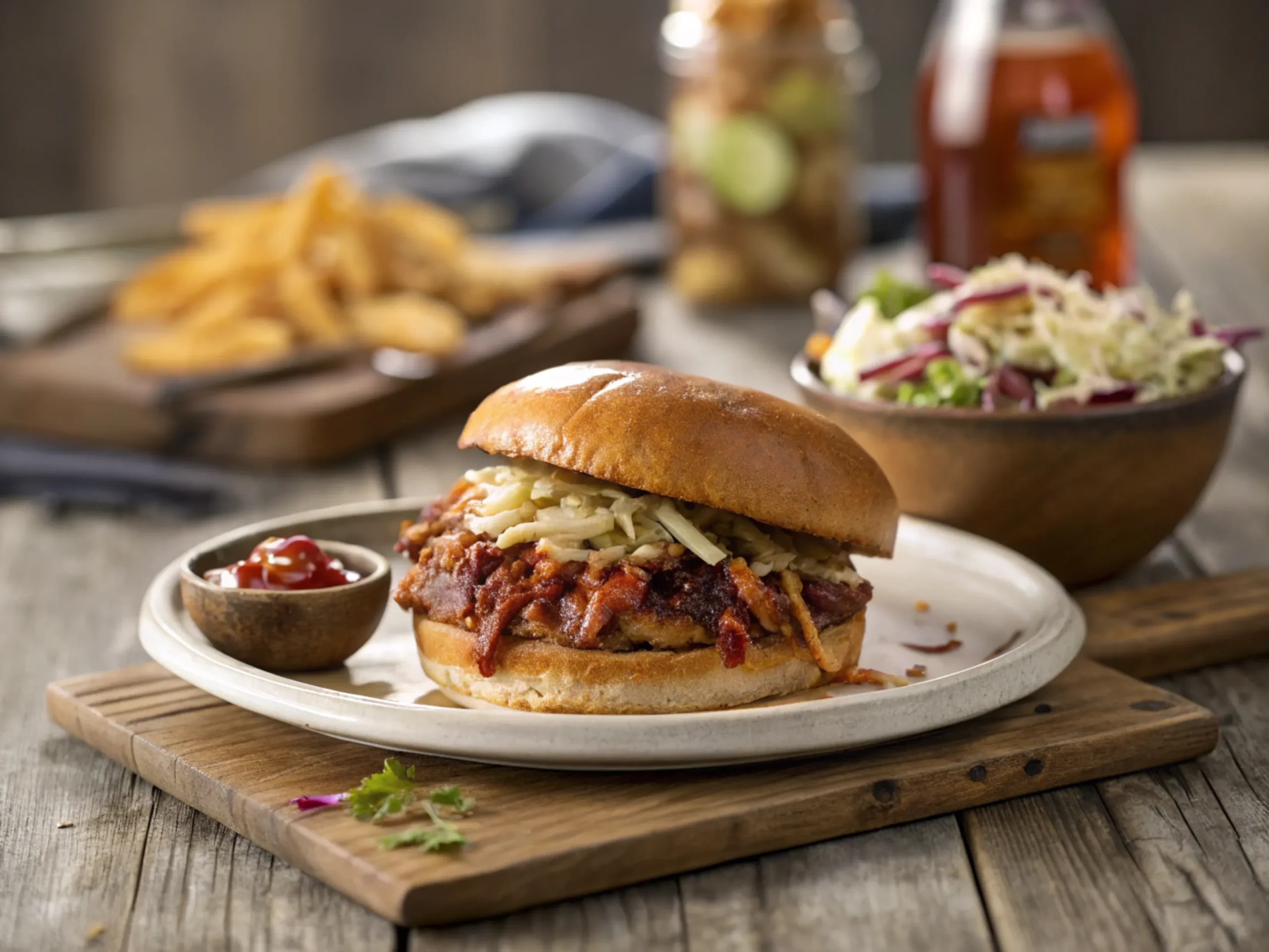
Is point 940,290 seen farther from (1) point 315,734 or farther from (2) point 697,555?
(1) point 315,734

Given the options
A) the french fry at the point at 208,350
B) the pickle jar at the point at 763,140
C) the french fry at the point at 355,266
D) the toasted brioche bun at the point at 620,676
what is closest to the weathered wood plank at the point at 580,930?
the toasted brioche bun at the point at 620,676

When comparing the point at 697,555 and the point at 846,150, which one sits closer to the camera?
the point at 697,555

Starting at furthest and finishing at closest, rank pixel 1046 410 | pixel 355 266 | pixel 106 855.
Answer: pixel 355 266
pixel 1046 410
pixel 106 855

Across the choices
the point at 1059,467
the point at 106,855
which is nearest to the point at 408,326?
the point at 1059,467

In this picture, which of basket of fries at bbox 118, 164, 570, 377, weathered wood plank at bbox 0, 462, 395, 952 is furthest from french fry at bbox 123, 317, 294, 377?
weathered wood plank at bbox 0, 462, 395, 952

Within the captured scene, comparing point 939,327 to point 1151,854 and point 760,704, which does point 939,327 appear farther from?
point 1151,854

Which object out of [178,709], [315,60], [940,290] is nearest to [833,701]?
[178,709]
